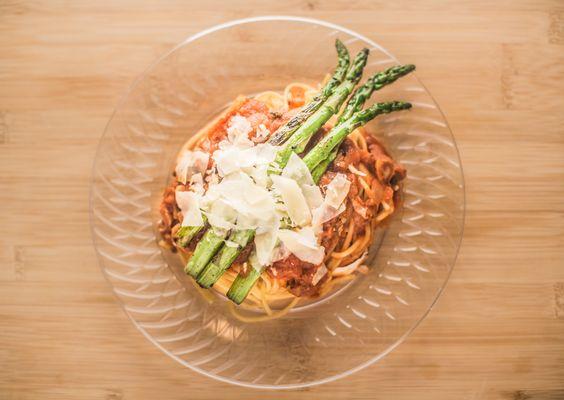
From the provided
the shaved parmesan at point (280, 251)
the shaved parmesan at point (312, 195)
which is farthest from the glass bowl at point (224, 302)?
the shaved parmesan at point (312, 195)

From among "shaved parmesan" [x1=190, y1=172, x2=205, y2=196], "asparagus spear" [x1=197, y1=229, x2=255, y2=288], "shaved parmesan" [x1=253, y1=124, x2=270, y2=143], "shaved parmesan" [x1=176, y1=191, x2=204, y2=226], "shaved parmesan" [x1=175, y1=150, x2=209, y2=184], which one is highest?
"shaved parmesan" [x1=253, y1=124, x2=270, y2=143]

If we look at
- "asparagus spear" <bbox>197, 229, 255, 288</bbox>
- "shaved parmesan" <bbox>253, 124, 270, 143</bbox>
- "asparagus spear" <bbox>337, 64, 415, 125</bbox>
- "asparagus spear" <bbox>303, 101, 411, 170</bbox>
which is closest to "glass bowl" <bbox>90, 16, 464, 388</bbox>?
"asparagus spear" <bbox>337, 64, 415, 125</bbox>

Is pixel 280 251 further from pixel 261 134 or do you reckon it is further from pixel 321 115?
pixel 321 115

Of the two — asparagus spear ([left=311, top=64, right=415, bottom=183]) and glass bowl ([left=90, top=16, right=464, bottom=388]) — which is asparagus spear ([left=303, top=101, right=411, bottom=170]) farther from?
glass bowl ([left=90, top=16, right=464, bottom=388])

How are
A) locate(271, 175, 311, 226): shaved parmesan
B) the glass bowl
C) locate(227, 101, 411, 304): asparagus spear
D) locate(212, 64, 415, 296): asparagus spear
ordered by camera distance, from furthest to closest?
1. the glass bowl
2. locate(212, 64, 415, 296): asparagus spear
3. locate(227, 101, 411, 304): asparagus spear
4. locate(271, 175, 311, 226): shaved parmesan

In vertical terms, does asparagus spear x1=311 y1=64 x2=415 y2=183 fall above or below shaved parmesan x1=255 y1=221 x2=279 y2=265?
above

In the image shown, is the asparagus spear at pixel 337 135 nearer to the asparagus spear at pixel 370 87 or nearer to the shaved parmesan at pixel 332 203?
the asparagus spear at pixel 370 87
